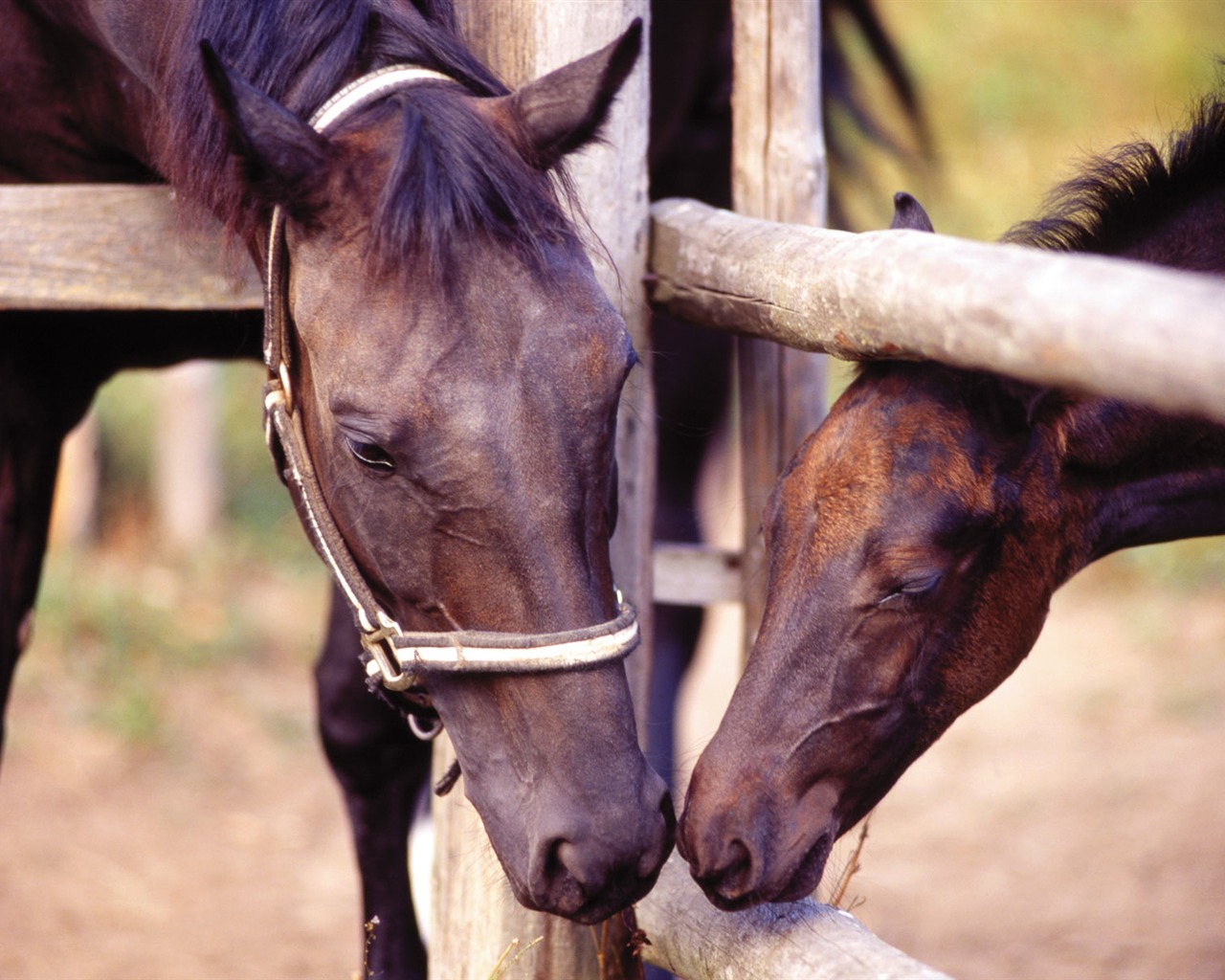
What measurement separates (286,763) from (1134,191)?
3578 millimetres

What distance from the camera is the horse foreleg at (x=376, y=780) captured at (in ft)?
8.43

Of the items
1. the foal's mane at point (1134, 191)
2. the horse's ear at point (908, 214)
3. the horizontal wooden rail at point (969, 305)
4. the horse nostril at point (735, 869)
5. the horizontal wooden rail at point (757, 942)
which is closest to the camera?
the horizontal wooden rail at point (969, 305)

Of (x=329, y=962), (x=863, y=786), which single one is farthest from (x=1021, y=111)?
(x=863, y=786)

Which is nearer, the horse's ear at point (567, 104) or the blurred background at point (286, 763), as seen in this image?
the horse's ear at point (567, 104)

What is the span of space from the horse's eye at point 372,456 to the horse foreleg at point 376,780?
3.54 feet

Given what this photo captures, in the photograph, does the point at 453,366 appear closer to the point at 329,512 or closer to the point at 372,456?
the point at 372,456

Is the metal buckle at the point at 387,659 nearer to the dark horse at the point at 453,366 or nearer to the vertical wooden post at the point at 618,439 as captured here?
the dark horse at the point at 453,366

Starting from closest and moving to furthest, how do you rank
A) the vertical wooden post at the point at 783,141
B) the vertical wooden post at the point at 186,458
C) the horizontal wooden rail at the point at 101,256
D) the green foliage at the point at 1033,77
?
1. the horizontal wooden rail at the point at 101,256
2. the vertical wooden post at the point at 783,141
3. the vertical wooden post at the point at 186,458
4. the green foliage at the point at 1033,77

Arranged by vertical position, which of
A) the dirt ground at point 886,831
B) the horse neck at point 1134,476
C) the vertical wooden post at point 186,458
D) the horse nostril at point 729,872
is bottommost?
the dirt ground at point 886,831

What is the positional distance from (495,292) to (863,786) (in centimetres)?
75


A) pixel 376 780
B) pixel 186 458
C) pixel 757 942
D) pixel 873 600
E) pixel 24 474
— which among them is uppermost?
pixel 873 600

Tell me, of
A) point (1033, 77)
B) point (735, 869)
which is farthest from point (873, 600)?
point (1033, 77)

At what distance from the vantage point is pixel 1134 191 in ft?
5.79

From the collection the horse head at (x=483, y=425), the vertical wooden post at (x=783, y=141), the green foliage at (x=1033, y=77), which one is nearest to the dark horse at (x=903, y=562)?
the horse head at (x=483, y=425)
